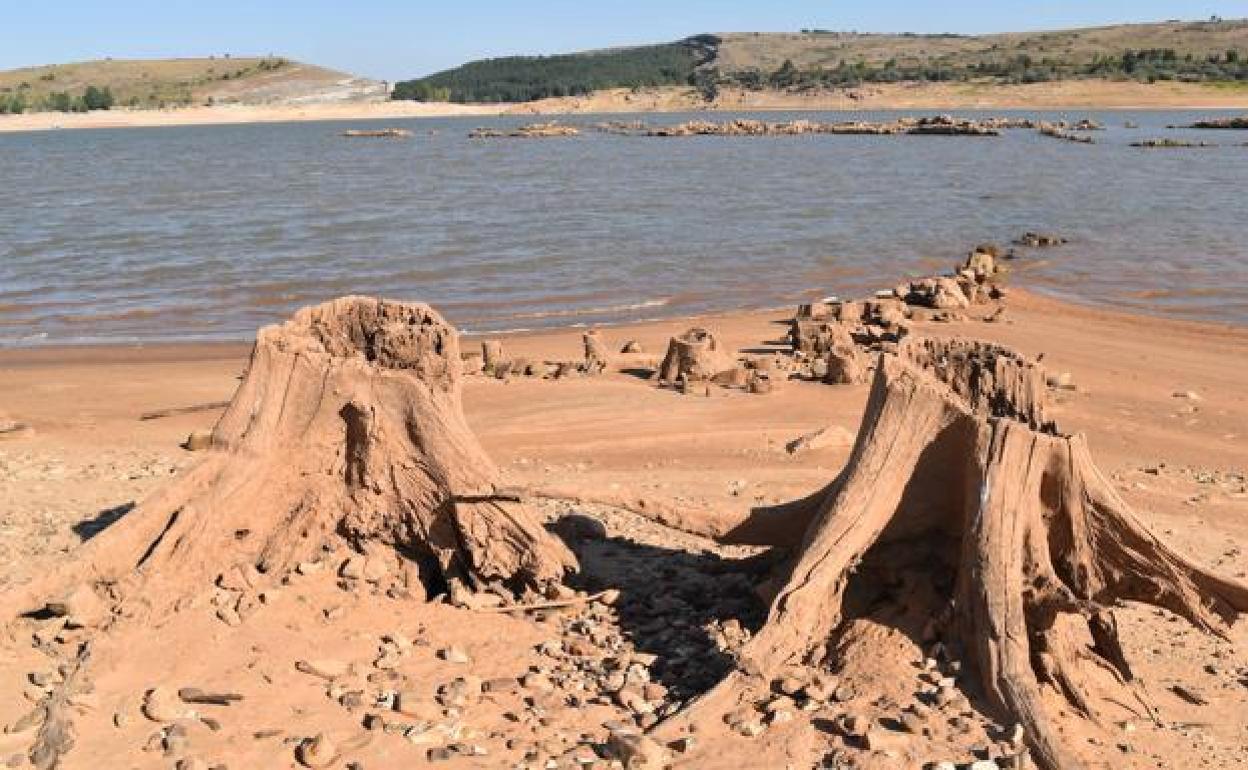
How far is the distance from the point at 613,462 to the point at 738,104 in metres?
112

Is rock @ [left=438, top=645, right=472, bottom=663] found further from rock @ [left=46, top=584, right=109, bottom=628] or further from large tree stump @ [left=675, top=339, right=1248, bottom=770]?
rock @ [left=46, top=584, right=109, bottom=628]

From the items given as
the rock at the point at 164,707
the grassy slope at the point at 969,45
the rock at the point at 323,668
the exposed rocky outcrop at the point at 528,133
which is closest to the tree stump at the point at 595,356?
the rock at the point at 323,668

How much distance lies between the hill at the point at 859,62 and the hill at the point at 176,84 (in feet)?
33.8

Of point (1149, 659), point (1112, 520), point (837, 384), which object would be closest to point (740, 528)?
point (1112, 520)

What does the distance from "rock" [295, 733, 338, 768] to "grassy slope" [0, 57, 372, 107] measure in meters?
146

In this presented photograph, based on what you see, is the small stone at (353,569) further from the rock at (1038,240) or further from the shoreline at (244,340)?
the rock at (1038,240)

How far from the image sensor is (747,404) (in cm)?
1060

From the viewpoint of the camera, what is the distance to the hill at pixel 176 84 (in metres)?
138

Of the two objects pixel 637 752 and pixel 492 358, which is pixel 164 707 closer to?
pixel 637 752

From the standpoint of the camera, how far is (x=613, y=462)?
9.05 meters

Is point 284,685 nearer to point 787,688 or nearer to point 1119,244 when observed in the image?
point 787,688

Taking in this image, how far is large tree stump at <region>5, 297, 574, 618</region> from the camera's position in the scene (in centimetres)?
561

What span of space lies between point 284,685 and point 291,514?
111cm

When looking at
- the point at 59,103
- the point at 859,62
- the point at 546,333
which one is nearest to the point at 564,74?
the point at 859,62
